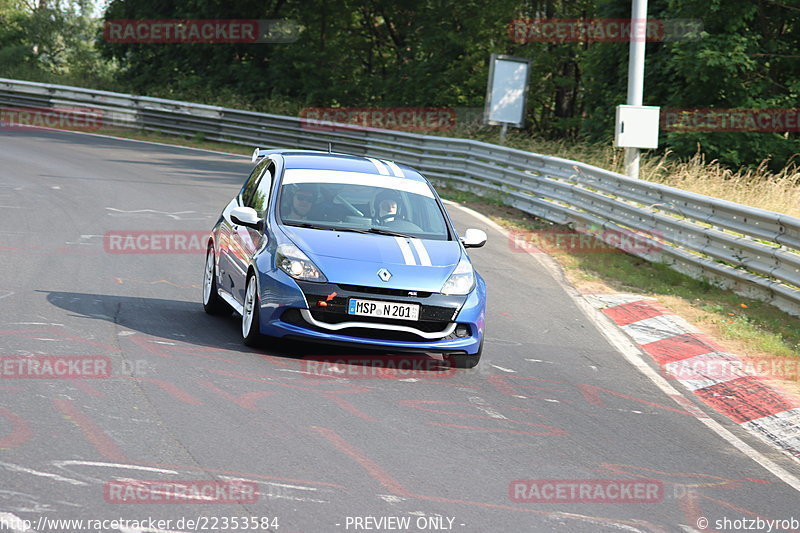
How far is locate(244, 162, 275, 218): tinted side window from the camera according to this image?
9636mm

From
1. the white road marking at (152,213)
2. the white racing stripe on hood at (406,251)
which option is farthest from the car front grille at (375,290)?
the white road marking at (152,213)


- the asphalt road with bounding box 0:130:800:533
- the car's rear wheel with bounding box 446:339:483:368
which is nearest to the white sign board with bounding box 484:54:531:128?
the asphalt road with bounding box 0:130:800:533

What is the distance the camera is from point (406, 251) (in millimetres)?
8719

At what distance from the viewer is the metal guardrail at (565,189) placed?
1216 cm

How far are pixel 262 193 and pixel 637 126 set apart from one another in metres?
8.57

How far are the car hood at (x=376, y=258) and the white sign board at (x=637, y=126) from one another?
848 cm

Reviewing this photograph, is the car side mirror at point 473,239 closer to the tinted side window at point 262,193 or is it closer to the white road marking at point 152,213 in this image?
the tinted side window at point 262,193

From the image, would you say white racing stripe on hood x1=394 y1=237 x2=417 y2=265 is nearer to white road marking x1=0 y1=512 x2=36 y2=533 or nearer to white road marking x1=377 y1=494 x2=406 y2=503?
white road marking x1=377 y1=494 x2=406 y2=503

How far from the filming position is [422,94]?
42.0 metres

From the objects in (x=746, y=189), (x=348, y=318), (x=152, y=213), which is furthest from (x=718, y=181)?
(x=348, y=318)

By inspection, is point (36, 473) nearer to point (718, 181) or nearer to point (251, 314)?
point (251, 314)

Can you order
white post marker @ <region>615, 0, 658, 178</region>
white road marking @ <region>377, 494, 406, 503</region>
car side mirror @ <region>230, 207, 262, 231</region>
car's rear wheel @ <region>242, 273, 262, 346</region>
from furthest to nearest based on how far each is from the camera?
1. white post marker @ <region>615, 0, 658, 178</region>
2. car side mirror @ <region>230, 207, 262, 231</region>
3. car's rear wheel @ <region>242, 273, 262, 346</region>
4. white road marking @ <region>377, 494, 406, 503</region>

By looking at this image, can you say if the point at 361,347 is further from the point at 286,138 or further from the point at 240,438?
the point at 286,138

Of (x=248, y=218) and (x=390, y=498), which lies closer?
(x=390, y=498)
